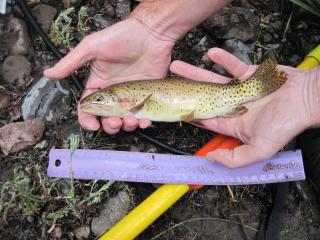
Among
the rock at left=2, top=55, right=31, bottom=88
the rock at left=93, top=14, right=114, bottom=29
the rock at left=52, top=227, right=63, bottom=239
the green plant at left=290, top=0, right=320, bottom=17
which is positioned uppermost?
the rock at left=93, top=14, right=114, bottom=29

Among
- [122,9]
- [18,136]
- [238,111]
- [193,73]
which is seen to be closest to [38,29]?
[122,9]

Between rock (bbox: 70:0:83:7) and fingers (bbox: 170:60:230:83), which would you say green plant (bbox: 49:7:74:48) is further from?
fingers (bbox: 170:60:230:83)

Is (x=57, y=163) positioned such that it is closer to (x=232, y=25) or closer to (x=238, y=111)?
(x=238, y=111)

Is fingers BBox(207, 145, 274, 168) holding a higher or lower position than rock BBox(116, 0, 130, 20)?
lower

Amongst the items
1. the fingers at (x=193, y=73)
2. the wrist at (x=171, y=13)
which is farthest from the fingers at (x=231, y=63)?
the wrist at (x=171, y=13)

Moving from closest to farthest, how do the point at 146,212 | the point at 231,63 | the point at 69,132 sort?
the point at 146,212 < the point at 231,63 < the point at 69,132

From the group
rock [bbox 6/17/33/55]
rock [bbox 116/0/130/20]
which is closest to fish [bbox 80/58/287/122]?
rock [bbox 6/17/33/55]

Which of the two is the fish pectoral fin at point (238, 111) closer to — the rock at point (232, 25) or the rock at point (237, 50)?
the rock at point (237, 50)
